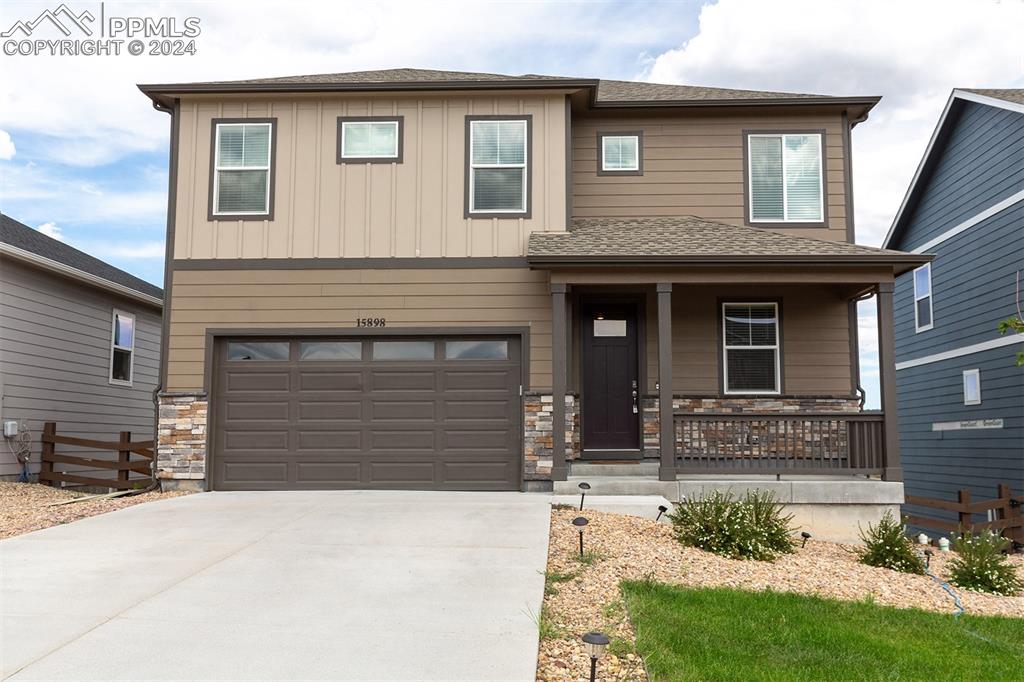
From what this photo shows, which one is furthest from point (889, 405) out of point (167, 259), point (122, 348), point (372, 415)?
A: point (122, 348)

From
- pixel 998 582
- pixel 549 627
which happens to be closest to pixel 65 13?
pixel 549 627

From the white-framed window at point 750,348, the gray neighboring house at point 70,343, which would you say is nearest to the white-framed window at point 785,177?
the white-framed window at point 750,348

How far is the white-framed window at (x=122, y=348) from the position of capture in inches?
585

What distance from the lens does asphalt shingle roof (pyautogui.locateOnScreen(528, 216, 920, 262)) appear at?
9.96m

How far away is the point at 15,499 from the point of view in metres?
10.5

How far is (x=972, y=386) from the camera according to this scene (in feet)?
47.6

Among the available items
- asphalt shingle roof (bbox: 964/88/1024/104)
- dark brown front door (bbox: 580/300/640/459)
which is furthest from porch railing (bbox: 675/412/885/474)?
asphalt shingle roof (bbox: 964/88/1024/104)

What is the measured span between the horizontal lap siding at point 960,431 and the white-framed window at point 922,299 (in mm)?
881

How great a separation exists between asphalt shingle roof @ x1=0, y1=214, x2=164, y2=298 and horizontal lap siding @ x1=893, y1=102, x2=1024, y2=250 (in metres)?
15.3

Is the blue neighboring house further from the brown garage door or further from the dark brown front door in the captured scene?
the brown garage door

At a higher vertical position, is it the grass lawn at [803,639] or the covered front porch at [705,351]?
the covered front porch at [705,351]

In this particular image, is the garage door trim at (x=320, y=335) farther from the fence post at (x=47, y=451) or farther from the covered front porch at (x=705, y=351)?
the fence post at (x=47, y=451)

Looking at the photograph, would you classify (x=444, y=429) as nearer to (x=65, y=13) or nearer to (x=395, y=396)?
(x=395, y=396)

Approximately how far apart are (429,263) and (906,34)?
12.5 m
